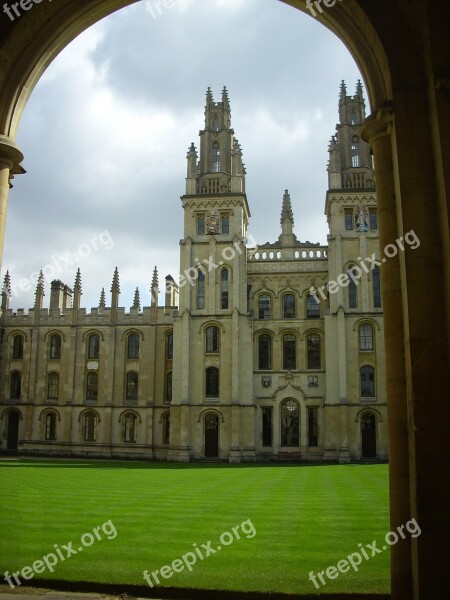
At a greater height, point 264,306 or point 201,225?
point 201,225

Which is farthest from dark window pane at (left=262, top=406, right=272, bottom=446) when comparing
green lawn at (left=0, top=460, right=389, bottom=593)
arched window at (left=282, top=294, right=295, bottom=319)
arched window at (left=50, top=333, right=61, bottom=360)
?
green lawn at (left=0, top=460, right=389, bottom=593)

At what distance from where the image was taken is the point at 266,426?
4428 cm

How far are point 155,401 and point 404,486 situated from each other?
145 feet

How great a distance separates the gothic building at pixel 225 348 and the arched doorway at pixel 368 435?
0.28 feet

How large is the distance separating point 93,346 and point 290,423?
1833cm

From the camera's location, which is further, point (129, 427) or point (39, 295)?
point (39, 295)

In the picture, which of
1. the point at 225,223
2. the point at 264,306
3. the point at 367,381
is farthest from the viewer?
the point at 225,223

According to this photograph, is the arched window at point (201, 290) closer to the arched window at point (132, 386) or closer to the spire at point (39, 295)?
the arched window at point (132, 386)

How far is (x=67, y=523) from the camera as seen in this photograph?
1226cm

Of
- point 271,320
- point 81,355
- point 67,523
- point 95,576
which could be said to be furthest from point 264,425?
point 95,576

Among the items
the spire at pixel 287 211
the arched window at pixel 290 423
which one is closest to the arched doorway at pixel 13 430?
the arched window at pixel 290 423

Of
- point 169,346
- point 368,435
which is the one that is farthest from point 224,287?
point 368,435

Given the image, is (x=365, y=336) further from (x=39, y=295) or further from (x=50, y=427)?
(x=39, y=295)

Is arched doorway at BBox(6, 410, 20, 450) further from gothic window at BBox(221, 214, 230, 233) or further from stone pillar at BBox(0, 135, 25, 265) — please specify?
stone pillar at BBox(0, 135, 25, 265)
